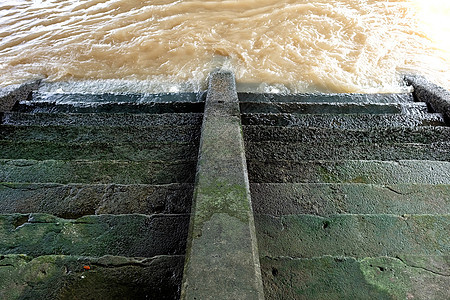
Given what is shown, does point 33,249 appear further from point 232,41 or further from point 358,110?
point 232,41

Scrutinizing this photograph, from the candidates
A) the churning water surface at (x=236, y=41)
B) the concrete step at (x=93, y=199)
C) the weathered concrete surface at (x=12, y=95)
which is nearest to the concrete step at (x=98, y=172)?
the concrete step at (x=93, y=199)

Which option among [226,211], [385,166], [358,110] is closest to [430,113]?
[358,110]

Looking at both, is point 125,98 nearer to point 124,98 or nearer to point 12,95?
point 124,98

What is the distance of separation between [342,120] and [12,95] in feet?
16.0

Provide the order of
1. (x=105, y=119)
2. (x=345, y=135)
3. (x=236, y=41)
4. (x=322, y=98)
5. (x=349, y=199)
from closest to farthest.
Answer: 1. (x=349, y=199)
2. (x=345, y=135)
3. (x=105, y=119)
4. (x=322, y=98)
5. (x=236, y=41)

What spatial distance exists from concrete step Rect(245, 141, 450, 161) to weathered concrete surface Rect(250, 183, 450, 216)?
0.58 m

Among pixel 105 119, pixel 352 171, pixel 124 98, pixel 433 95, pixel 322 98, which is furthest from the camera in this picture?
pixel 124 98

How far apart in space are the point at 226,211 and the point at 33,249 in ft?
4.69

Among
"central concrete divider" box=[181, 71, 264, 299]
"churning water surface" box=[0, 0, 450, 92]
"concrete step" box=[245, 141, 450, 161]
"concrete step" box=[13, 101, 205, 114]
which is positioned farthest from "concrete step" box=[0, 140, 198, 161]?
"churning water surface" box=[0, 0, 450, 92]

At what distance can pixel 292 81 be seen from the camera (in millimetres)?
6242

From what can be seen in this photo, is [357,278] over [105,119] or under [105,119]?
over

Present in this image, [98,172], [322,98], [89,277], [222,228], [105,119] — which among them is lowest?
[322,98]

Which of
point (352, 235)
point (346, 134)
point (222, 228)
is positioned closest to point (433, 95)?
point (346, 134)

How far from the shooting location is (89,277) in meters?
2.08
